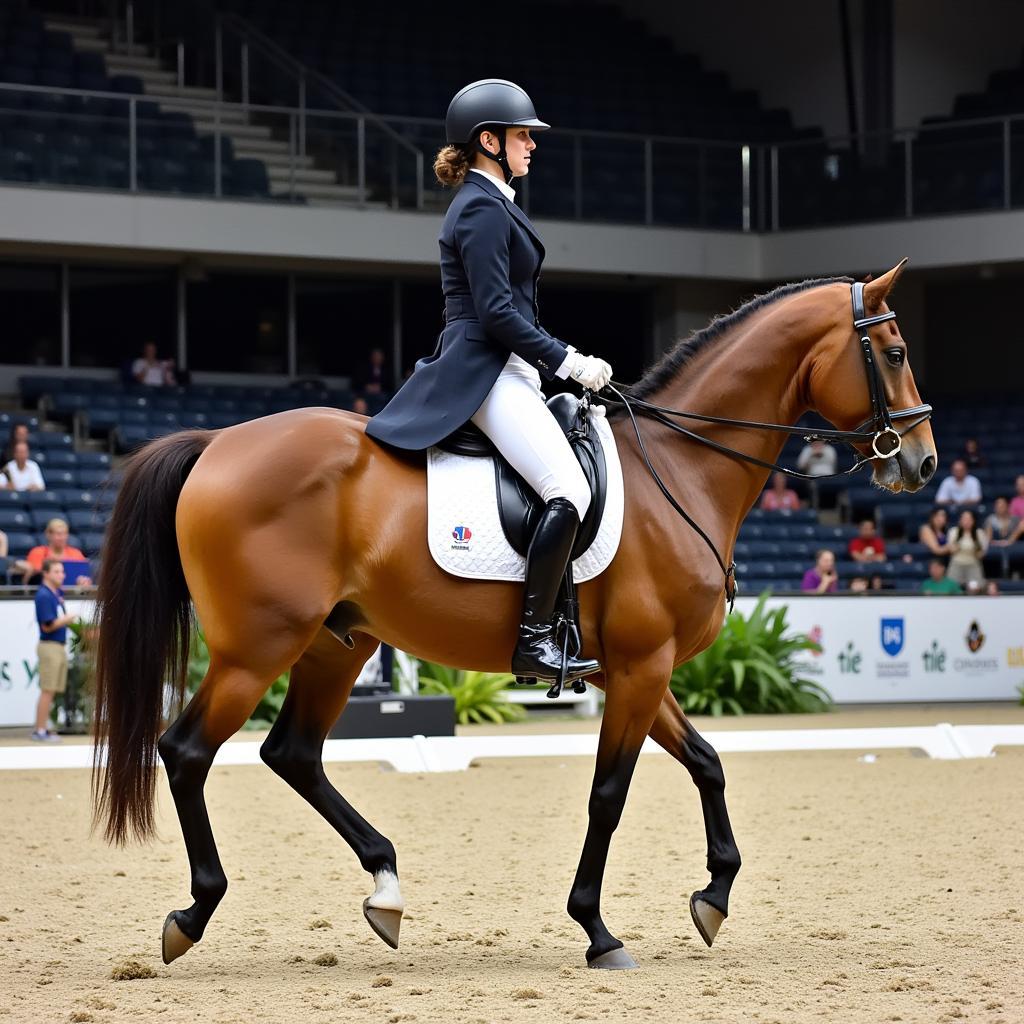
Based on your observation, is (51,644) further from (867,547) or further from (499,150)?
(867,547)

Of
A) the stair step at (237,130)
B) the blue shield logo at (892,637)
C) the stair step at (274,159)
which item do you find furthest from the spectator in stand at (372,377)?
the blue shield logo at (892,637)

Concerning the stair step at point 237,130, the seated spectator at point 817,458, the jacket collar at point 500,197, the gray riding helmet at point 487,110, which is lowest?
the seated spectator at point 817,458

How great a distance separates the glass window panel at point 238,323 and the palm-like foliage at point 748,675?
32.6 feet

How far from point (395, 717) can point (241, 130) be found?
1097cm

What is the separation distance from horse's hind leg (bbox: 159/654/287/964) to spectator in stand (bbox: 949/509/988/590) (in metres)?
14.3

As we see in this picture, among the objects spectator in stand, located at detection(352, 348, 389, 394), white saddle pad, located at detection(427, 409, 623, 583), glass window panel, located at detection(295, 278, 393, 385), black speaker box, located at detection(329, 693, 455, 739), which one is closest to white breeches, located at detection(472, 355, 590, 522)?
white saddle pad, located at detection(427, 409, 623, 583)

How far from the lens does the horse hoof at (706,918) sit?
545cm

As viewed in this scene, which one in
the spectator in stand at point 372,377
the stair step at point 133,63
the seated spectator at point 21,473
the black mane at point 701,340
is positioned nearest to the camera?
the black mane at point 701,340

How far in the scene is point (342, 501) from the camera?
17.4 feet

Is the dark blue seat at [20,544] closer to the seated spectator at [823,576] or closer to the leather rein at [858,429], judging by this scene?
the seated spectator at [823,576]

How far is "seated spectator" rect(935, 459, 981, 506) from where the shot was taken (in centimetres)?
2017

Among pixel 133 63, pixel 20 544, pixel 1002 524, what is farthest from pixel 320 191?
pixel 1002 524

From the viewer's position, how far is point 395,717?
39.2 ft

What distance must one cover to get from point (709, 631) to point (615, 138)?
17509 mm
